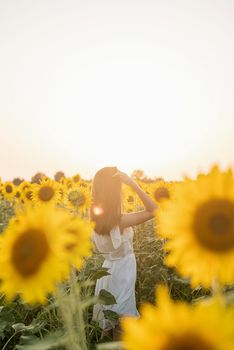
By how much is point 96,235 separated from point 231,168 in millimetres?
3531

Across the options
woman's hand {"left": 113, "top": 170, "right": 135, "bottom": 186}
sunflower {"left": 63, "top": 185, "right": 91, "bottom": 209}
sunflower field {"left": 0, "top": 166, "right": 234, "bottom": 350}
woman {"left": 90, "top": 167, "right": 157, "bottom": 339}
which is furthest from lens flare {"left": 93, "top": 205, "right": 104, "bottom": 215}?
sunflower field {"left": 0, "top": 166, "right": 234, "bottom": 350}

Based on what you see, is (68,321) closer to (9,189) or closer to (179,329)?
(179,329)

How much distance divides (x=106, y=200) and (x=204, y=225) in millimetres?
3056

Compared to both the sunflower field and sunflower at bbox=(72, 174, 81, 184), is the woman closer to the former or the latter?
the sunflower field

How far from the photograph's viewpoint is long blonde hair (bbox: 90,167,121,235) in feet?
14.7

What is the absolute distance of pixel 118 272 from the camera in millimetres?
4812

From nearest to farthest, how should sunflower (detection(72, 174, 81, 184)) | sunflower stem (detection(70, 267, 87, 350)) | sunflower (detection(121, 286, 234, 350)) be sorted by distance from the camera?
sunflower (detection(121, 286, 234, 350))
sunflower stem (detection(70, 267, 87, 350))
sunflower (detection(72, 174, 81, 184))

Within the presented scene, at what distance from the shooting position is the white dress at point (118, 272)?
4.59 m

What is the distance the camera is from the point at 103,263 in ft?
16.6

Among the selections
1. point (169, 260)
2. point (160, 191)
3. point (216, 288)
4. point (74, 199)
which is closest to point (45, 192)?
point (74, 199)

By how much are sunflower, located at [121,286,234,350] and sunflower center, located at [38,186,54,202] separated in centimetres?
608

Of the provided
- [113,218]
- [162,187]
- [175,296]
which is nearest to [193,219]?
[113,218]

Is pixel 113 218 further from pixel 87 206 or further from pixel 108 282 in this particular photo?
pixel 87 206

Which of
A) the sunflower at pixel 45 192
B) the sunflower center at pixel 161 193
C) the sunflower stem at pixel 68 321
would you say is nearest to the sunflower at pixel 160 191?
the sunflower center at pixel 161 193
